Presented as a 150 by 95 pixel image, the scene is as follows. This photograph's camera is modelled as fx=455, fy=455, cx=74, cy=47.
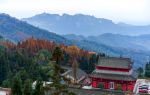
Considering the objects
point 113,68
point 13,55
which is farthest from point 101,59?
point 13,55

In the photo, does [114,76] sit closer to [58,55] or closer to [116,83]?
[116,83]

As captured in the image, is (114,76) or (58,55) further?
(114,76)

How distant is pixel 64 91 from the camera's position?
71.5 ft

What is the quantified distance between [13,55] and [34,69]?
16746mm

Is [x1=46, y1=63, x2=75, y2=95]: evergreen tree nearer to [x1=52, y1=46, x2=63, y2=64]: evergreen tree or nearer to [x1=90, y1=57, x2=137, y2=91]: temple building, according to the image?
[x1=52, y1=46, x2=63, y2=64]: evergreen tree

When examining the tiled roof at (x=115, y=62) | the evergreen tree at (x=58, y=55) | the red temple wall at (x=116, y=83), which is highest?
the evergreen tree at (x=58, y=55)

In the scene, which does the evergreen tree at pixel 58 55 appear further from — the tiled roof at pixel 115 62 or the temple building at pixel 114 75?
the tiled roof at pixel 115 62

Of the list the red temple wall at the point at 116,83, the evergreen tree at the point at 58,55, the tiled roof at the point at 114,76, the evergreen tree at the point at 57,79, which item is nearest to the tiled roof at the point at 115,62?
the tiled roof at the point at 114,76

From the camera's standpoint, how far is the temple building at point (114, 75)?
52.7 m

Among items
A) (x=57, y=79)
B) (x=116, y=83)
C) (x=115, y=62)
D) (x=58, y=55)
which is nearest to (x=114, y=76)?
(x=116, y=83)

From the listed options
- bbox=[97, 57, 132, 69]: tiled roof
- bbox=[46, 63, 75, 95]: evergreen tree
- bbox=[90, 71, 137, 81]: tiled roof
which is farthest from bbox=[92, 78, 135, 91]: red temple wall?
bbox=[46, 63, 75, 95]: evergreen tree

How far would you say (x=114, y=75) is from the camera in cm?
5369

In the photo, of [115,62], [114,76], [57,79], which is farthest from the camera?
[115,62]

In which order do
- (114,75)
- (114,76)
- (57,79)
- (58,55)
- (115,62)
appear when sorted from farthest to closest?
(115,62)
(114,75)
(114,76)
(57,79)
(58,55)
